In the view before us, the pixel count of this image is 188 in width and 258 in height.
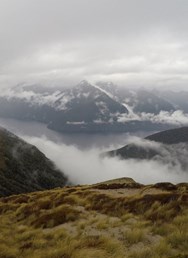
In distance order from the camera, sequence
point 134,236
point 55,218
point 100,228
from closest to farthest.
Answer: point 134,236
point 100,228
point 55,218

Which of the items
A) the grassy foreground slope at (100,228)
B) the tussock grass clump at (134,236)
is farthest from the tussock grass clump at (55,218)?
the tussock grass clump at (134,236)

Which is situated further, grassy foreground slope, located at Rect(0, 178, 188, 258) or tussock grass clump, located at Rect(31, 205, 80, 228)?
tussock grass clump, located at Rect(31, 205, 80, 228)

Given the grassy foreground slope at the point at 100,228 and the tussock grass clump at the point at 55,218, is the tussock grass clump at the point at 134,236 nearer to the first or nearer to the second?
the grassy foreground slope at the point at 100,228

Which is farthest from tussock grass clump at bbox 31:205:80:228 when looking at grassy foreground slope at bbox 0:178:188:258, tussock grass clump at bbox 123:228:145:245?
tussock grass clump at bbox 123:228:145:245

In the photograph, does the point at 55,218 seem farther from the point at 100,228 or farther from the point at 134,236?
the point at 134,236

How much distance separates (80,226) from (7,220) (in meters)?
7.43

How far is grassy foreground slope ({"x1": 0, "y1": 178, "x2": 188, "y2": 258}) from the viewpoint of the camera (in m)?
14.5

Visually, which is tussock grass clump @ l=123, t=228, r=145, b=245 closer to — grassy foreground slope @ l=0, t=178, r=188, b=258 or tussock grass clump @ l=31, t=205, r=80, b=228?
grassy foreground slope @ l=0, t=178, r=188, b=258

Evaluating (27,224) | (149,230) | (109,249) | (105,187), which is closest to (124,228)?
(149,230)

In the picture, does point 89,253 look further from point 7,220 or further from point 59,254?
point 7,220

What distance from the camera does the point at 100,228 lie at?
62.5 ft

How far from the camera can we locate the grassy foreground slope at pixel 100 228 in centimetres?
1455

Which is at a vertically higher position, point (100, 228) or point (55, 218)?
point (55, 218)

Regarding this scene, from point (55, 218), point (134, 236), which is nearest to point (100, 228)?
point (134, 236)
